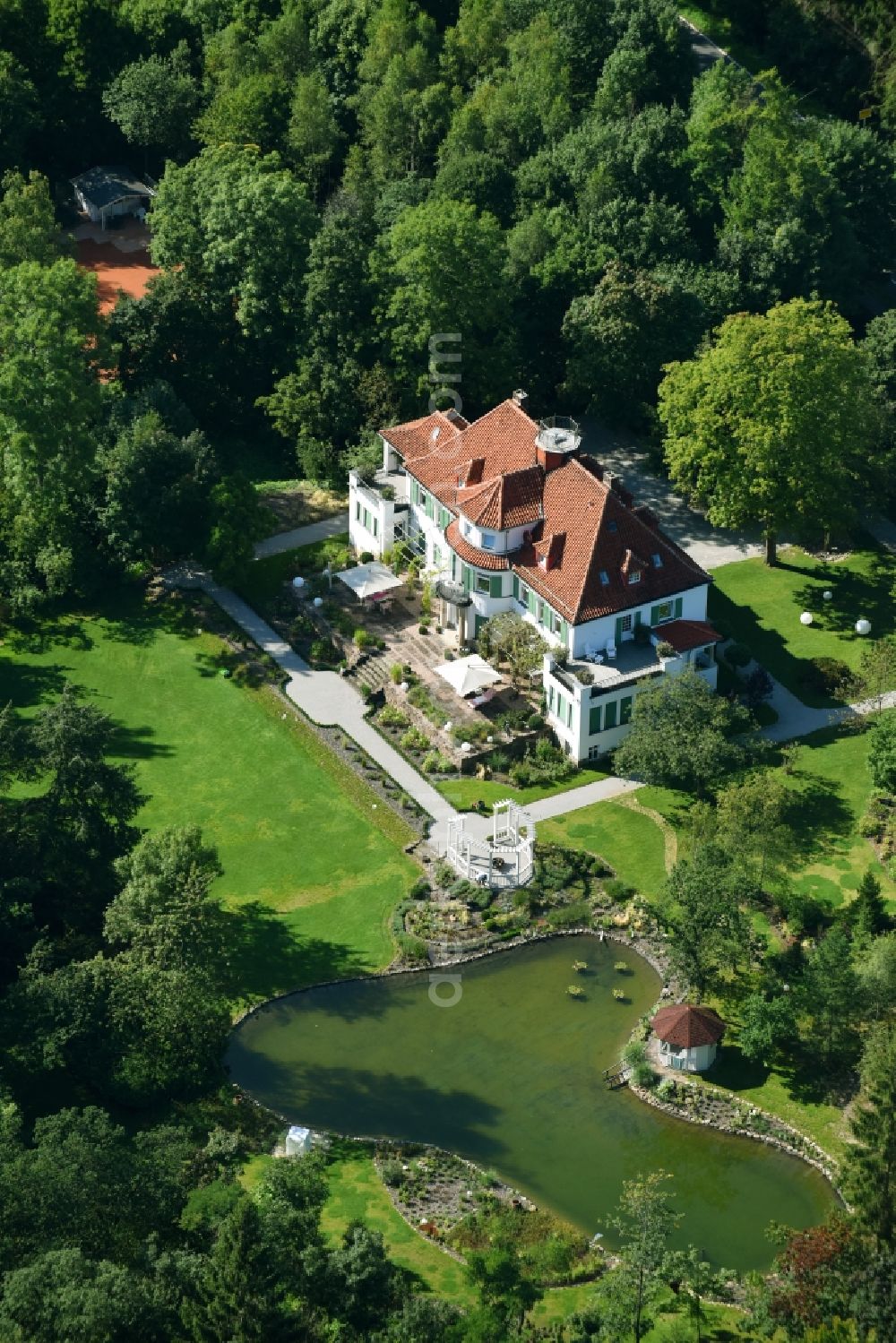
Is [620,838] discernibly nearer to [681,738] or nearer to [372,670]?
[681,738]

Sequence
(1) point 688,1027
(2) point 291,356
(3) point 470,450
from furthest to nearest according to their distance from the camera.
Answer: (2) point 291,356
(3) point 470,450
(1) point 688,1027

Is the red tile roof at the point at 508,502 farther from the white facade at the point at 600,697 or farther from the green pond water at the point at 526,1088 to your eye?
the green pond water at the point at 526,1088

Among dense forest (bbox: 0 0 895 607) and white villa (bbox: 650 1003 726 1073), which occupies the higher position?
dense forest (bbox: 0 0 895 607)

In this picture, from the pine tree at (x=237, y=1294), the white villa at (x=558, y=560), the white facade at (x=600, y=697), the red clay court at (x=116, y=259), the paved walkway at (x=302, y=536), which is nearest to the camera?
the pine tree at (x=237, y=1294)

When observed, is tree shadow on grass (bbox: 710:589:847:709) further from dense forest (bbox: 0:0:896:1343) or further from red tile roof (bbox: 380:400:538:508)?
red tile roof (bbox: 380:400:538:508)

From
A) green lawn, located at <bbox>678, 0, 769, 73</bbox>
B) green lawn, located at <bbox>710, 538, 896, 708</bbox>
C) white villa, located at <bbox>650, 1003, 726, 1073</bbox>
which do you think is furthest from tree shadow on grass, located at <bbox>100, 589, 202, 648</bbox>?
green lawn, located at <bbox>678, 0, 769, 73</bbox>

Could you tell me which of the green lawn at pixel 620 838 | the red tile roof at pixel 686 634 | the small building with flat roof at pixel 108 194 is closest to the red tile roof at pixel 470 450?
the red tile roof at pixel 686 634

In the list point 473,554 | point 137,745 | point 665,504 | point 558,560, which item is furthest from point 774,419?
point 137,745
